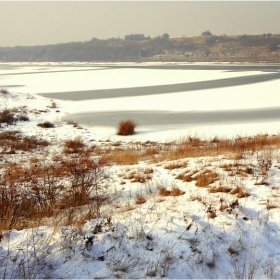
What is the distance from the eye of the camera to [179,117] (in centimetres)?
1558

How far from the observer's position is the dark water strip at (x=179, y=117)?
14.4 meters

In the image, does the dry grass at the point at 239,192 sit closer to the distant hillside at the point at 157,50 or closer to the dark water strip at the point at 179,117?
the dark water strip at the point at 179,117

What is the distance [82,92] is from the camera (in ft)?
88.2

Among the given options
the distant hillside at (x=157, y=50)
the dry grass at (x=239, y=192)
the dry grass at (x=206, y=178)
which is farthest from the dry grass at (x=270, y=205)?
the distant hillside at (x=157, y=50)

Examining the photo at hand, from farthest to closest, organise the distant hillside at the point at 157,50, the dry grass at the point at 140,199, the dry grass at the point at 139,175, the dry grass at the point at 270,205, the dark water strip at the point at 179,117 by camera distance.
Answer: the distant hillside at the point at 157,50 < the dark water strip at the point at 179,117 < the dry grass at the point at 139,175 < the dry grass at the point at 140,199 < the dry grass at the point at 270,205

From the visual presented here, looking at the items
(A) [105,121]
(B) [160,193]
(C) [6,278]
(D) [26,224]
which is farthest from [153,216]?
(A) [105,121]

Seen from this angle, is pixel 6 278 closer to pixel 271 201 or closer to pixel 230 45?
pixel 271 201

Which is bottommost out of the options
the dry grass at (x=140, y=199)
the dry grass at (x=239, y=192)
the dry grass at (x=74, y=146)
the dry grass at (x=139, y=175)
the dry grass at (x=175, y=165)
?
the dry grass at (x=74, y=146)

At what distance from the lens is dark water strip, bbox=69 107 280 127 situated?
1444cm

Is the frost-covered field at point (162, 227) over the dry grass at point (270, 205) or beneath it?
beneath

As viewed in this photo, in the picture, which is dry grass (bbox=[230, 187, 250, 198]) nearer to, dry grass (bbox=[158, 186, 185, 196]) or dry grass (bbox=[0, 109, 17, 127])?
dry grass (bbox=[158, 186, 185, 196])

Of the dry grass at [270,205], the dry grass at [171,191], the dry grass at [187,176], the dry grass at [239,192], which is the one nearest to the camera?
the dry grass at [270,205]

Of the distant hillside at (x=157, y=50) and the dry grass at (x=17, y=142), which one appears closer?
the dry grass at (x=17, y=142)

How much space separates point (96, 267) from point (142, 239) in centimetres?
61
